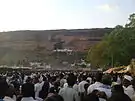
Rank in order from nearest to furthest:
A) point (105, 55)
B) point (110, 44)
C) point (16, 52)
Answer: point (110, 44)
point (105, 55)
point (16, 52)

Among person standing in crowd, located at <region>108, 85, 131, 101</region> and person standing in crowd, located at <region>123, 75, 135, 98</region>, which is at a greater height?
person standing in crowd, located at <region>108, 85, 131, 101</region>

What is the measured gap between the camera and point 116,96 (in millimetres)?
6688

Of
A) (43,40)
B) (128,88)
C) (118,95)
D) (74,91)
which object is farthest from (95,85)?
(43,40)

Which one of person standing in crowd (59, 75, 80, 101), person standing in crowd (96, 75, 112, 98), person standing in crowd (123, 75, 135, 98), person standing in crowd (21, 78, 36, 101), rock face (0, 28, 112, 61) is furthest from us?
rock face (0, 28, 112, 61)

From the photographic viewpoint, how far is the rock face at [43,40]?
149 m

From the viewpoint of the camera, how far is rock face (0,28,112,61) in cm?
14912

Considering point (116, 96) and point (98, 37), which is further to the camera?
point (98, 37)

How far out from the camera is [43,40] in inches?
6186

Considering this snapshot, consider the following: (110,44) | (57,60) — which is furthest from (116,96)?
(57,60)

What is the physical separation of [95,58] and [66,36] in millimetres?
71291

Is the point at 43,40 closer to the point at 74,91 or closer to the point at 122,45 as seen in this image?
the point at 122,45

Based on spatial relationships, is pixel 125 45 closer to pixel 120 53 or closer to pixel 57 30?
pixel 120 53

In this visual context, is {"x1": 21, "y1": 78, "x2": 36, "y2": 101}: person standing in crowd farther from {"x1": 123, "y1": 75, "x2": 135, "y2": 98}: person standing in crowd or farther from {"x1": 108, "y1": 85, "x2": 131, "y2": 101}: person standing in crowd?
{"x1": 123, "y1": 75, "x2": 135, "y2": 98}: person standing in crowd

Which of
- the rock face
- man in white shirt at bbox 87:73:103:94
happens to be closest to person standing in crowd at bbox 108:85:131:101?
man in white shirt at bbox 87:73:103:94
